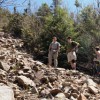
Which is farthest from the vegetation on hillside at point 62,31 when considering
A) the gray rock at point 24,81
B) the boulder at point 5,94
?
the boulder at point 5,94

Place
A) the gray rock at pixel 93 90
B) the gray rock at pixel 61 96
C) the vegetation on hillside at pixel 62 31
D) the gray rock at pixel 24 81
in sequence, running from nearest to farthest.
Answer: the gray rock at pixel 61 96, the gray rock at pixel 24 81, the gray rock at pixel 93 90, the vegetation on hillside at pixel 62 31

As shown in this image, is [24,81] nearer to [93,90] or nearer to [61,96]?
[61,96]

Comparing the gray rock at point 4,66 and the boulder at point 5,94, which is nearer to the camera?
the boulder at point 5,94

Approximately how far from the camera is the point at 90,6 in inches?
936

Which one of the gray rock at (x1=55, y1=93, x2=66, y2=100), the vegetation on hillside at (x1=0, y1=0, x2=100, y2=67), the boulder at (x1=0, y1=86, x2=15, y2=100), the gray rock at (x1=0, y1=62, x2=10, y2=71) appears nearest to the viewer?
the boulder at (x1=0, y1=86, x2=15, y2=100)

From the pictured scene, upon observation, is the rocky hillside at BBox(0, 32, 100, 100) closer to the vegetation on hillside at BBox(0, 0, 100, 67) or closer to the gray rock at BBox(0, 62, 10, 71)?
the gray rock at BBox(0, 62, 10, 71)

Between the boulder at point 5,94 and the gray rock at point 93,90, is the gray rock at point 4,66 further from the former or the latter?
the boulder at point 5,94

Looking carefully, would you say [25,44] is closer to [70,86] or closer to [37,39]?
[37,39]

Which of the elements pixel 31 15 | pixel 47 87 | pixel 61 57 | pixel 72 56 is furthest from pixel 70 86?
pixel 31 15

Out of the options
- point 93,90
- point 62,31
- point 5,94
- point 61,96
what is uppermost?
point 62,31

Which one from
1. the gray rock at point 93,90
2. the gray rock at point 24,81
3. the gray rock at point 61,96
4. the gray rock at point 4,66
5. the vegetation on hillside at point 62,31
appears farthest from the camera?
the vegetation on hillside at point 62,31

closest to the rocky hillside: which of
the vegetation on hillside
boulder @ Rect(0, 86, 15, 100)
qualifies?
boulder @ Rect(0, 86, 15, 100)

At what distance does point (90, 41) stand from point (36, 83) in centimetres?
1164

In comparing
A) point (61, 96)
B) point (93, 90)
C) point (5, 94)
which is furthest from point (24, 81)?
point (5, 94)
